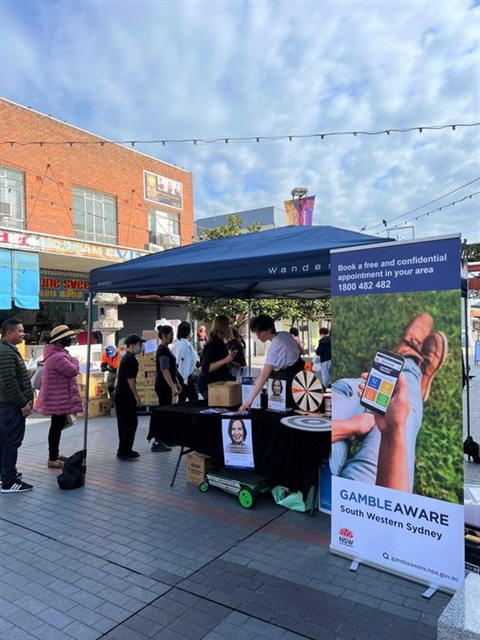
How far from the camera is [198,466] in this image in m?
4.72

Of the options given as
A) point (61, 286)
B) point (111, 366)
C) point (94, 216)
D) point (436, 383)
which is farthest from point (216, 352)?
point (94, 216)

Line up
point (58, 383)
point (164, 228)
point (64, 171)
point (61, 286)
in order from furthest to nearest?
1. point (164, 228)
2. point (61, 286)
3. point (64, 171)
4. point (58, 383)

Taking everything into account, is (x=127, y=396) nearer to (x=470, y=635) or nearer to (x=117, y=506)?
(x=117, y=506)

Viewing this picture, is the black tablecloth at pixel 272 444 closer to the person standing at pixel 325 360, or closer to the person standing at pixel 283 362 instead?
the person standing at pixel 283 362

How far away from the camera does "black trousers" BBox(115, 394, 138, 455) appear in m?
5.81

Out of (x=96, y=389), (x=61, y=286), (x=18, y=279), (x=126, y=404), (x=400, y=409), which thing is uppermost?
(x=61, y=286)

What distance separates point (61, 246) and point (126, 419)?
945cm

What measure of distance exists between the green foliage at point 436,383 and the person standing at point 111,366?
6.76 metres

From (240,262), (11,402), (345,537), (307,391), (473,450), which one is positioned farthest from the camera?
(473,450)

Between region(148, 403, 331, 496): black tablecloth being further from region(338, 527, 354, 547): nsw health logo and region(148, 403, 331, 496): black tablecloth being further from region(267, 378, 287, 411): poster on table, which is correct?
region(338, 527, 354, 547): nsw health logo

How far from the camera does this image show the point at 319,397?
4.33 m

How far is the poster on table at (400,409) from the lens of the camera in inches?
110

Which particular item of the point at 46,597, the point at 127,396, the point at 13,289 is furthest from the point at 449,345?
the point at 13,289

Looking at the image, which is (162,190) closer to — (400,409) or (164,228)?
(164,228)
